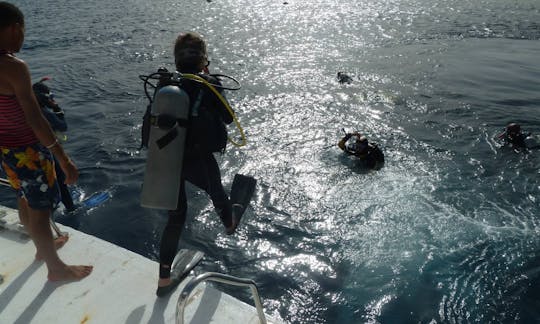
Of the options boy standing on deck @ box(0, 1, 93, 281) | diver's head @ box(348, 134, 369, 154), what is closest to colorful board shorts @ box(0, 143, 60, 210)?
boy standing on deck @ box(0, 1, 93, 281)

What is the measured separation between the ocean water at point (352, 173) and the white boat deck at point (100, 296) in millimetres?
1587

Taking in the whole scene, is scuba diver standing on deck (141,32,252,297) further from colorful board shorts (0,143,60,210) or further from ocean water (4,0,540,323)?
ocean water (4,0,540,323)

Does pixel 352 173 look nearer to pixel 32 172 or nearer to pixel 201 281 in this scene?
pixel 201 281

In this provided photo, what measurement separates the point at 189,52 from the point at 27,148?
5.41 ft

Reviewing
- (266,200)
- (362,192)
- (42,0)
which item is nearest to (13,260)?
(266,200)

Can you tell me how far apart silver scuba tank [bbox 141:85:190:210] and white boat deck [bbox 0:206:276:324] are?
3.16 ft

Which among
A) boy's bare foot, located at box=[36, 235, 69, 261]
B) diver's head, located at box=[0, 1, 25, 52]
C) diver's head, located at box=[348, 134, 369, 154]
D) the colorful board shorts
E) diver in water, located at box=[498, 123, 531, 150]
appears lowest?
diver in water, located at box=[498, 123, 531, 150]

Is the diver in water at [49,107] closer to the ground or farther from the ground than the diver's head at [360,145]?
farther from the ground

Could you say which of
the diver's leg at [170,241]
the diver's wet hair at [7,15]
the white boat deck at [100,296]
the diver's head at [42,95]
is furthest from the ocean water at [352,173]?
the diver's wet hair at [7,15]

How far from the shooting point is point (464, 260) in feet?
19.3

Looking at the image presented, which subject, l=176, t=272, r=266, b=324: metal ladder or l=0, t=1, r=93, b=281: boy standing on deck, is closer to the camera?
l=176, t=272, r=266, b=324: metal ladder

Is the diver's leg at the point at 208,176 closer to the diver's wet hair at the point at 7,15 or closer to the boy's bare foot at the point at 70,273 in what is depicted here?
the boy's bare foot at the point at 70,273

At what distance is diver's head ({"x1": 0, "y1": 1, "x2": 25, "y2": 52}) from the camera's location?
299 cm

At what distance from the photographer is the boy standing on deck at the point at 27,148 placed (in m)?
3.01
